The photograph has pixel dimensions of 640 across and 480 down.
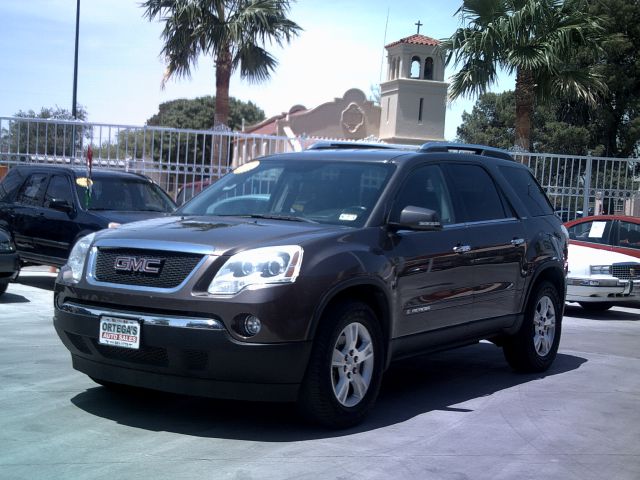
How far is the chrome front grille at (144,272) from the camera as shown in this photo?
5.60 meters

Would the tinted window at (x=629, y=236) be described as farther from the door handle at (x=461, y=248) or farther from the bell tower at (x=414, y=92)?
the bell tower at (x=414, y=92)

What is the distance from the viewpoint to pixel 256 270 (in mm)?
5535

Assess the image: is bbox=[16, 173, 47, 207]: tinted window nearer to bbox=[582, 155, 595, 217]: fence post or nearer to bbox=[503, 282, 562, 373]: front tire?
bbox=[503, 282, 562, 373]: front tire

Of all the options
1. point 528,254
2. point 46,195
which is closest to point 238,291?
point 528,254

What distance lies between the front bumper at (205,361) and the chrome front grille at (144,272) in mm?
214

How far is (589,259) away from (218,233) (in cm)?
906

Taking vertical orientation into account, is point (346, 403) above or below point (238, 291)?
below

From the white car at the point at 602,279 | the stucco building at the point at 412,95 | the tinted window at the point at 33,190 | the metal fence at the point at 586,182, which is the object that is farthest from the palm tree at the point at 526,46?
the stucco building at the point at 412,95

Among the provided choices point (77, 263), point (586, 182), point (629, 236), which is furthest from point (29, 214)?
point (586, 182)

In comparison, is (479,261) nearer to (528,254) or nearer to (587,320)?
(528,254)

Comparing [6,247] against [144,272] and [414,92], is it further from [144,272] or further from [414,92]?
[414,92]

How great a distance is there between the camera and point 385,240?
636cm

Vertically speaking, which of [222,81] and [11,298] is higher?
[222,81]

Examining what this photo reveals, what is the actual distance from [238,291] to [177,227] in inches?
37.3
